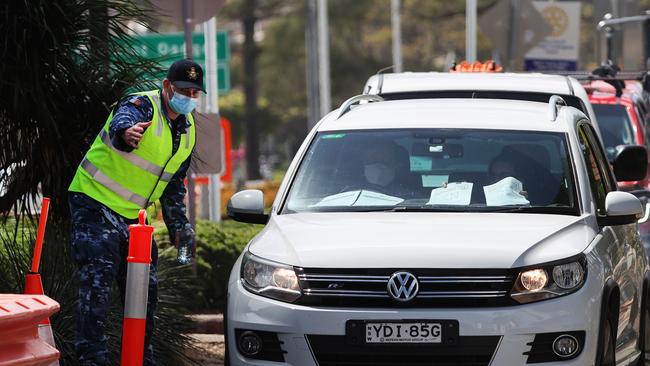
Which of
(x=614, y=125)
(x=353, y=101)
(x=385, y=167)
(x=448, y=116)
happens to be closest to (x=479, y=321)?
(x=385, y=167)

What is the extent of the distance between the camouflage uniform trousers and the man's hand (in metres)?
0.44

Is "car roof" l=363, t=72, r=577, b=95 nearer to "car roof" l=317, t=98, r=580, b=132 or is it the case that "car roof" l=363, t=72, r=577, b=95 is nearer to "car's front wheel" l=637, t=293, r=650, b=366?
"car roof" l=317, t=98, r=580, b=132

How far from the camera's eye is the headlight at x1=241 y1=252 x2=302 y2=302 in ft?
23.5

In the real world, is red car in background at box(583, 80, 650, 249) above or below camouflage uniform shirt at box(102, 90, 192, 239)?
below

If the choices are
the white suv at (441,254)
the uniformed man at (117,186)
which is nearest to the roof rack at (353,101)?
the white suv at (441,254)

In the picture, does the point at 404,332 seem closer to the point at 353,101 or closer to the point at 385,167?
the point at 385,167

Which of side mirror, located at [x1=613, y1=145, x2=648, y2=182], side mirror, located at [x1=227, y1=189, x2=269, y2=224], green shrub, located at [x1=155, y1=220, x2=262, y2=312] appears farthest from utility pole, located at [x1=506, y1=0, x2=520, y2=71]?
side mirror, located at [x1=227, y1=189, x2=269, y2=224]

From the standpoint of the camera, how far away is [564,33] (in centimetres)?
2645

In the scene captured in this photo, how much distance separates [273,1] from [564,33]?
25.5m

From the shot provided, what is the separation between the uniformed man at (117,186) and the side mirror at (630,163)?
318 centimetres

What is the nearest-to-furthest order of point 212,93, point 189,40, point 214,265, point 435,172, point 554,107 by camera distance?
point 435,172 < point 554,107 < point 189,40 < point 214,265 < point 212,93

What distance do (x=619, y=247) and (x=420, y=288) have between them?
4.99 ft

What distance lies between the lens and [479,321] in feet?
22.7

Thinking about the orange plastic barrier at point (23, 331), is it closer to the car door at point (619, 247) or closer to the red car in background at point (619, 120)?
the car door at point (619, 247)
